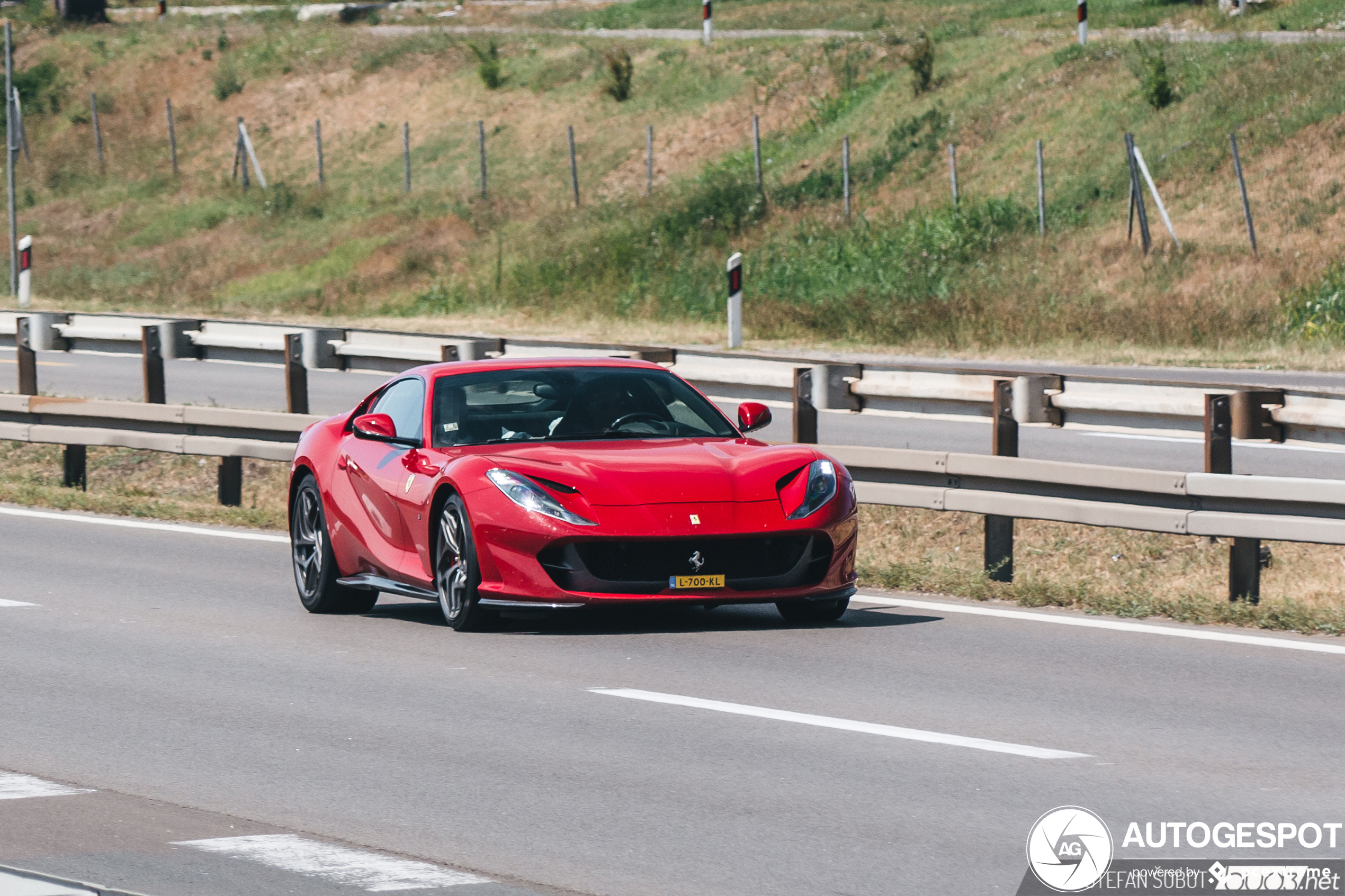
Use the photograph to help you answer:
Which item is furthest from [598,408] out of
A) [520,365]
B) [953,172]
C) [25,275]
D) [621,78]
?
[621,78]

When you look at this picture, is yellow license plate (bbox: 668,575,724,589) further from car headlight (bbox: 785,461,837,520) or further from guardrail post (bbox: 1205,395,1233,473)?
guardrail post (bbox: 1205,395,1233,473)

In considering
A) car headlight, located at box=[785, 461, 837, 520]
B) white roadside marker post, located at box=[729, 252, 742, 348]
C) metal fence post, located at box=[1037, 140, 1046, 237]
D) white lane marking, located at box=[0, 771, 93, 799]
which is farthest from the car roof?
metal fence post, located at box=[1037, 140, 1046, 237]

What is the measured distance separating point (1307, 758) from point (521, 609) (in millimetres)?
3852

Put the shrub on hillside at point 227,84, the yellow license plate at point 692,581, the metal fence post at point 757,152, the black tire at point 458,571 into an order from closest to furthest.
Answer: the yellow license plate at point 692,581 < the black tire at point 458,571 < the metal fence post at point 757,152 < the shrub on hillside at point 227,84

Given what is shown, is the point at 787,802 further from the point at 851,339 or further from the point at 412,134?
the point at 412,134

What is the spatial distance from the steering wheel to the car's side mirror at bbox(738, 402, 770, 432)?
0.38m

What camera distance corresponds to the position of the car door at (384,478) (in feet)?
34.5

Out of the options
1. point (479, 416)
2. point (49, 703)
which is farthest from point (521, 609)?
point (49, 703)

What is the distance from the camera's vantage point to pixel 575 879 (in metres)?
5.75

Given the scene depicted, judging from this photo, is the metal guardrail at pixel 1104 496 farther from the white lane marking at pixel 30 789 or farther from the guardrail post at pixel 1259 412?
the white lane marking at pixel 30 789

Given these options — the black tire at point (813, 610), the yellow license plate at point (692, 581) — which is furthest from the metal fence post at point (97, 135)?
the yellow license plate at point (692, 581)

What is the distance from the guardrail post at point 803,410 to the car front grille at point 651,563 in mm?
4127

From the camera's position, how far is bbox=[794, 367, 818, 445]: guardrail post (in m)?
14.0

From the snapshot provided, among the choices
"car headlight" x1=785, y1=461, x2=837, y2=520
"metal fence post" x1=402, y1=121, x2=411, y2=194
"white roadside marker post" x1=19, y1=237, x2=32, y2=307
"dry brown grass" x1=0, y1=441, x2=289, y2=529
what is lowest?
"dry brown grass" x1=0, y1=441, x2=289, y2=529
